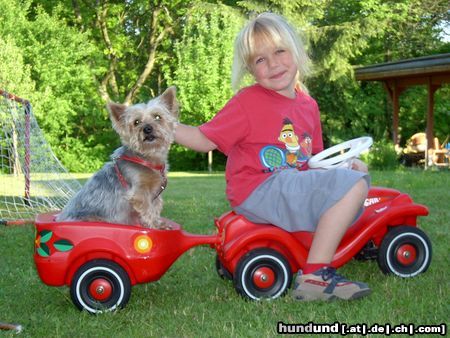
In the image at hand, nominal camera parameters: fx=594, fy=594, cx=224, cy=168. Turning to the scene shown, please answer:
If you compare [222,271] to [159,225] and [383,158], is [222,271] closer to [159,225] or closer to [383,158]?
[159,225]

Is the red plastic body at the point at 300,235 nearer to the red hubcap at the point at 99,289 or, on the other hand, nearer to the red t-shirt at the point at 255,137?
the red t-shirt at the point at 255,137

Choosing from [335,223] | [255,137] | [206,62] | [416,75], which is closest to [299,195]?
[335,223]

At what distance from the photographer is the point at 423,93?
93.8 feet

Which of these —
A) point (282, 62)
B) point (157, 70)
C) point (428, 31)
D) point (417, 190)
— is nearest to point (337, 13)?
point (428, 31)

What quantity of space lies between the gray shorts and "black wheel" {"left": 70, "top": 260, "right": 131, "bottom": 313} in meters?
0.95

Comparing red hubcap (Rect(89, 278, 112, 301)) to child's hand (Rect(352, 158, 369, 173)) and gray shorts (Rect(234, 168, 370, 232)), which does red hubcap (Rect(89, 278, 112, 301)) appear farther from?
child's hand (Rect(352, 158, 369, 173))

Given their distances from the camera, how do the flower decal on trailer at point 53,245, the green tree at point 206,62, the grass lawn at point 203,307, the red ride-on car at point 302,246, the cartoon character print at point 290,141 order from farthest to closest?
the green tree at point 206,62, the cartoon character print at point 290,141, the red ride-on car at point 302,246, the flower decal on trailer at point 53,245, the grass lawn at point 203,307

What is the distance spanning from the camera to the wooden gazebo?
17.8 meters

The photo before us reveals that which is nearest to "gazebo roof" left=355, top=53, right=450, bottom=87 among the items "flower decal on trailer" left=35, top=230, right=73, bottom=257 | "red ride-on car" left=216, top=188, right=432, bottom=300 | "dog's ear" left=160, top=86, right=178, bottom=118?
"red ride-on car" left=216, top=188, right=432, bottom=300

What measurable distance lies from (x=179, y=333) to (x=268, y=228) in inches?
38.0

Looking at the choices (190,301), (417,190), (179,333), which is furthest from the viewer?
(417,190)

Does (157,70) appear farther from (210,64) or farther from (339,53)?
(339,53)

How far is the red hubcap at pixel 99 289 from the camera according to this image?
361cm

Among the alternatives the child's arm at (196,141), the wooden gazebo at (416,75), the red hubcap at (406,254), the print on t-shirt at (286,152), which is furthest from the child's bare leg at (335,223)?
the wooden gazebo at (416,75)
